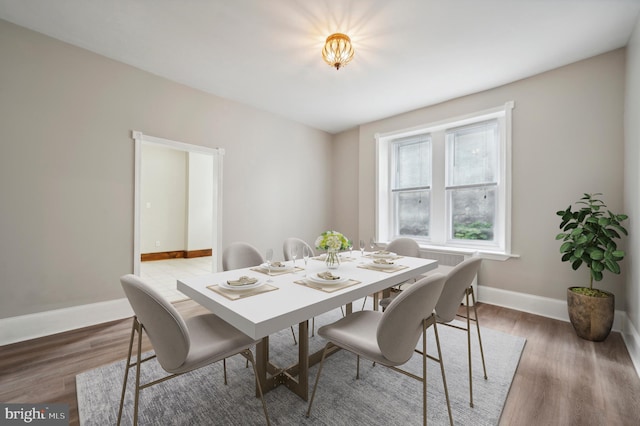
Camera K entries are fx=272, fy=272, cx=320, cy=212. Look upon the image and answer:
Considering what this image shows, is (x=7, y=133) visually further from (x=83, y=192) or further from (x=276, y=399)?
(x=276, y=399)

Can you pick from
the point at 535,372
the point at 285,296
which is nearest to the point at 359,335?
the point at 285,296

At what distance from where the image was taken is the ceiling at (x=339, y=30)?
2209 mm

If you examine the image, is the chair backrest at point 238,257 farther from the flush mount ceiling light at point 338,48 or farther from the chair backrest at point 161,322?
the flush mount ceiling light at point 338,48

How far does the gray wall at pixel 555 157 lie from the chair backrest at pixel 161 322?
376cm

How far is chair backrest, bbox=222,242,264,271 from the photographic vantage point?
2.46m

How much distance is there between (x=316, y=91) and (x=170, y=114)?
1911mm

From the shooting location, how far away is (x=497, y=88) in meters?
3.57

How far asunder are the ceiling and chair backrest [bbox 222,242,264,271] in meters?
1.99

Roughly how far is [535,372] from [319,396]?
168 cm

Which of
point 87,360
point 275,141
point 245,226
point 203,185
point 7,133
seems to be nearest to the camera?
point 87,360

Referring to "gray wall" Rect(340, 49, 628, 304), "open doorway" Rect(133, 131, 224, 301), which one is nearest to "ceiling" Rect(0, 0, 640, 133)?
"gray wall" Rect(340, 49, 628, 304)

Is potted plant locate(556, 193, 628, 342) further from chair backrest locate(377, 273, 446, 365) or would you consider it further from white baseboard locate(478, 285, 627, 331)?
chair backrest locate(377, 273, 446, 365)

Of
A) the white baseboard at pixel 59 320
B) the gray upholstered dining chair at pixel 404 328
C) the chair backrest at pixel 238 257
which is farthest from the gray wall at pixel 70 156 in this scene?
the gray upholstered dining chair at pixel 404 328

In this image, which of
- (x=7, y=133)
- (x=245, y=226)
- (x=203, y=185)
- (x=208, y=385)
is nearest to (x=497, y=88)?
(x=245, y=226)
